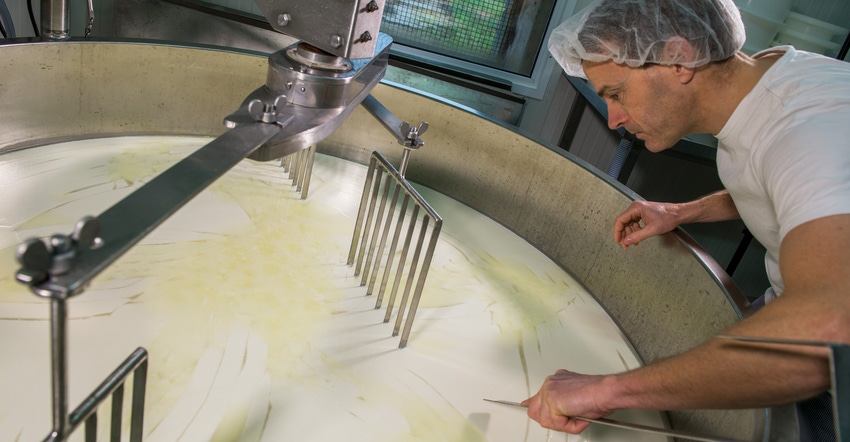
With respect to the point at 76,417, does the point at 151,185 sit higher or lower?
higher

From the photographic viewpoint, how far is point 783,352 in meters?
0.69

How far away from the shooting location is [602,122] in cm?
199

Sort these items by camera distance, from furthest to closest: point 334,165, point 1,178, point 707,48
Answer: point 334,165 < point 1,178 < point 707,48

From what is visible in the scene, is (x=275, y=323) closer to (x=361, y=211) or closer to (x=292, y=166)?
(x=361, y=211)

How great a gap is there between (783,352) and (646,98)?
538 millimetres

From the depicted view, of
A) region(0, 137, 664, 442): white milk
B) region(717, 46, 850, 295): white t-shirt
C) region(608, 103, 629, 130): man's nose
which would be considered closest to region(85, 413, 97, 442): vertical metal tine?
region(0, 137, 664, 442): white milk

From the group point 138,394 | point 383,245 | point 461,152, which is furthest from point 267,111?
point 461,152

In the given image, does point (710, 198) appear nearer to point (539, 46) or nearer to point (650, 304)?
point (650, 304)

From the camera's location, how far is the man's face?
1.05 metres

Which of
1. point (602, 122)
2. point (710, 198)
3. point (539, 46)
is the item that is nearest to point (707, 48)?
point (710, 198)

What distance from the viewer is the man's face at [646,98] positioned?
1054 millimetres

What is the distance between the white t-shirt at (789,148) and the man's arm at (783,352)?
41 millimetres

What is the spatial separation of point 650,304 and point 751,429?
1.72 feet

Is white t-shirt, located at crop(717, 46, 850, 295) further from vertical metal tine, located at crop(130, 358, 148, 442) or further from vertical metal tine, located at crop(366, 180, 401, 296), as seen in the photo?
vertical metal tine, located at crop(130, 358, 148, 442)
